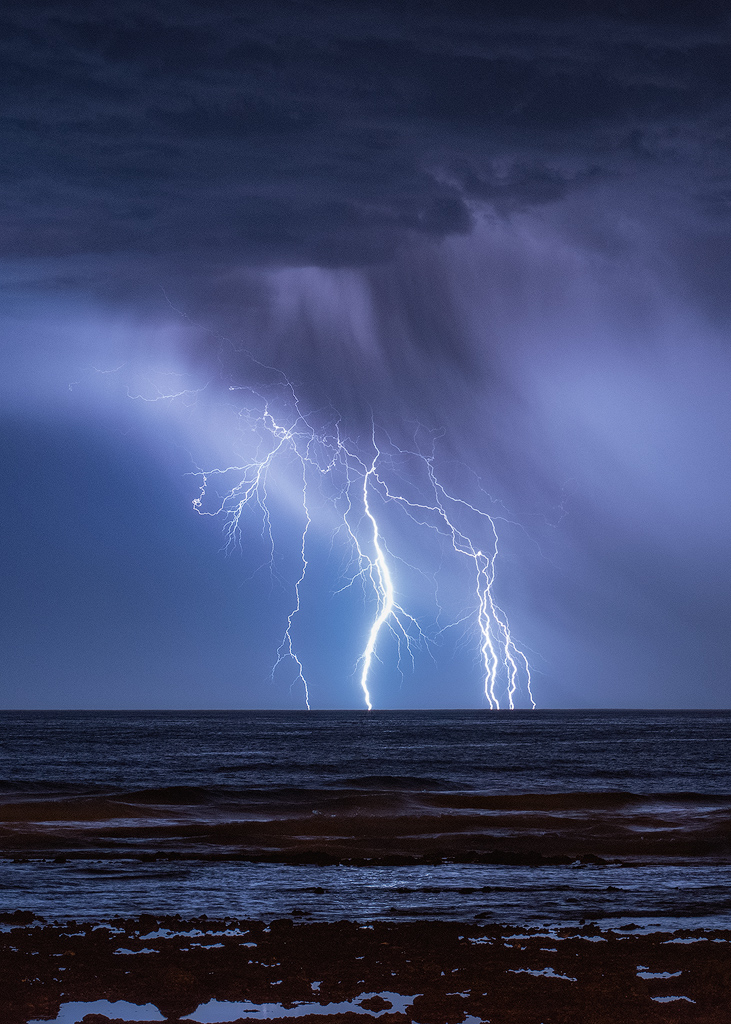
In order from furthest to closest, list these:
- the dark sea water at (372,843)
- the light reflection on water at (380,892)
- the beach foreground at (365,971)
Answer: the dark sea water at (372,843) < the light reflection on water at (380,892) < the beach foreground at (365,971)

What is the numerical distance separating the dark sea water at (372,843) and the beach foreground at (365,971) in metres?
1.31

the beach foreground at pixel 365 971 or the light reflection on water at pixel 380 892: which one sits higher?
the beach foreground at pixel 365 971

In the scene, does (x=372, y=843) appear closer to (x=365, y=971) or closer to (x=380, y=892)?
(x=380, y=892)

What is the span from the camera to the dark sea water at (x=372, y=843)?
46.8 feet

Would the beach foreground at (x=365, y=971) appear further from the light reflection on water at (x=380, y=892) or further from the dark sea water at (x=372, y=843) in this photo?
the dark sea water at (x=372, y=843)

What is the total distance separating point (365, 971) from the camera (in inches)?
400

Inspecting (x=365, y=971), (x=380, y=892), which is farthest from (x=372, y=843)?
(x=365, y=971)

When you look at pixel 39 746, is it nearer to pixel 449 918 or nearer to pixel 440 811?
pixel 440 811

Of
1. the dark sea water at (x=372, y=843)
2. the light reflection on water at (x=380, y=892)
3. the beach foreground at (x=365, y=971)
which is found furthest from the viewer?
the dark sea water at (x=372, y=843)

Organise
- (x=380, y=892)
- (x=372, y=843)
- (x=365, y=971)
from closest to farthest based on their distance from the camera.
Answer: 1. (x=365, y=971)
2. (x=380, y=892)
3. (x=372, y=843)

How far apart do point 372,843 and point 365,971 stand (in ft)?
42.0

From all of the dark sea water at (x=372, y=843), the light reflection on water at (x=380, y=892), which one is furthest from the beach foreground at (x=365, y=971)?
the dark sea water at (x=372, y=843)

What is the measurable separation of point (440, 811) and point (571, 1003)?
796 inches

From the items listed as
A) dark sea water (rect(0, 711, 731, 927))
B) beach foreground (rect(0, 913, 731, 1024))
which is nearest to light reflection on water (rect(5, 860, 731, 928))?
dark sea water (rect(0, 711, 731, 927))
